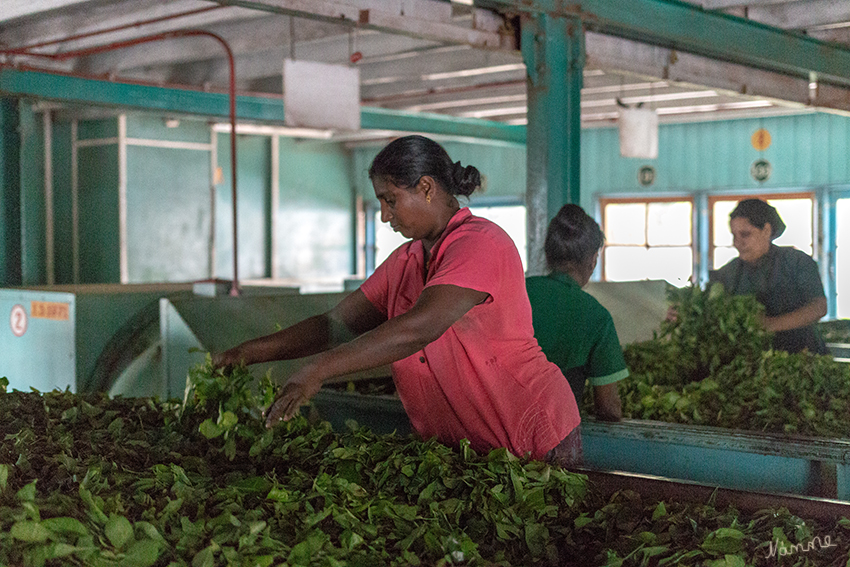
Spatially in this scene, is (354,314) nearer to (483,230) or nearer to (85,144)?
(483,230)

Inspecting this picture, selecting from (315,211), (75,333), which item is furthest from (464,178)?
(315,211)

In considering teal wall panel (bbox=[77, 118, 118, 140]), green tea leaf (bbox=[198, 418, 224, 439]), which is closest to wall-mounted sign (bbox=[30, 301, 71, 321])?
green tea leaf (bbox=[198, 418, 224, 439])

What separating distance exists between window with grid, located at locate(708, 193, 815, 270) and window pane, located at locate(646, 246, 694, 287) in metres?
0.34

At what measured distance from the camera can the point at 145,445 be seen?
216 centimetres

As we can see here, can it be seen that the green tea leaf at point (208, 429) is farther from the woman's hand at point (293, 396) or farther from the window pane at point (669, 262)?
the window pane at point (669, 262)

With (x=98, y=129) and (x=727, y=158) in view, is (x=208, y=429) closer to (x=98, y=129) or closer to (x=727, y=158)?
(x=98, y=129)

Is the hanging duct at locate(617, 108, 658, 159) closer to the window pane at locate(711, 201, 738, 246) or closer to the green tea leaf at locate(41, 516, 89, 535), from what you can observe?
the window pane at locate(711, 201, 738, 246)

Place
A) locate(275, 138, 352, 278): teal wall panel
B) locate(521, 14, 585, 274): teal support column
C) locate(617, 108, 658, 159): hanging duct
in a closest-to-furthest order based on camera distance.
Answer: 1. locate(521, 14, 585, 274): teal support column
2. locate(617, 108, 658, 159): hanging duct
3. locate(275, 138, 352, 278): teal wall panel

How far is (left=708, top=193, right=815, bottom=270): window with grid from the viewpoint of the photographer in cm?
971

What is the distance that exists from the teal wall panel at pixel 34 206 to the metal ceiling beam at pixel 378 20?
6191 mm

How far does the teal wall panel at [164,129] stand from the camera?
9812mm

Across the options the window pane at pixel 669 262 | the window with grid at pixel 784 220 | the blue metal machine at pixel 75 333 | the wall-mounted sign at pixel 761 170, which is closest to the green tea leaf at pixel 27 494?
the blue metal machine at pixel 75 333

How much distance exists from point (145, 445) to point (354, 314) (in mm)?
676

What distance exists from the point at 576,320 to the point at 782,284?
1741 mm
